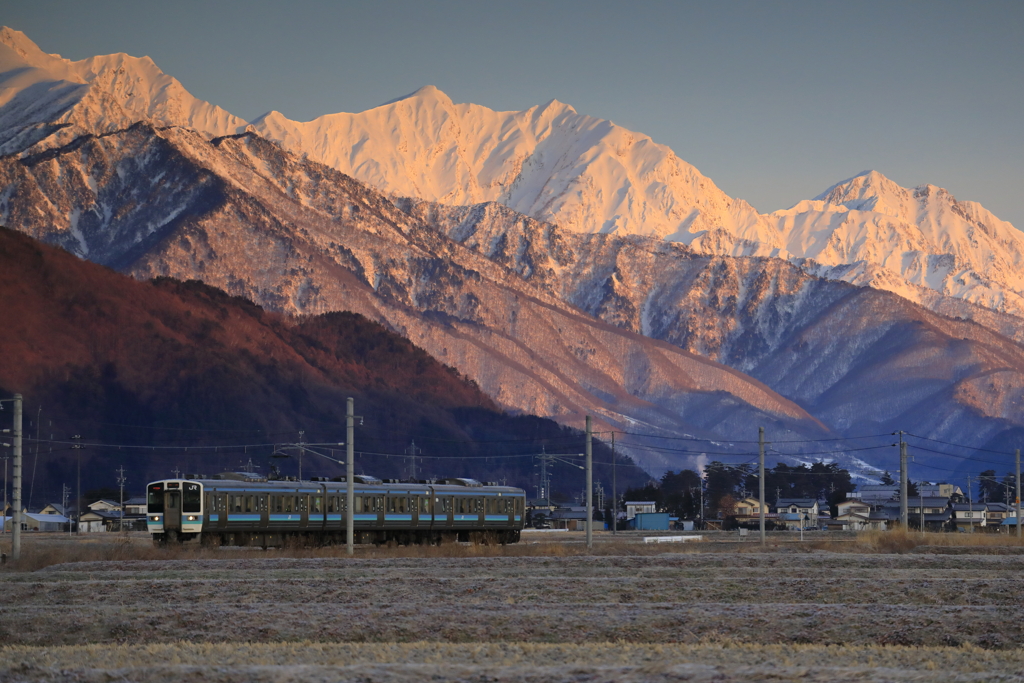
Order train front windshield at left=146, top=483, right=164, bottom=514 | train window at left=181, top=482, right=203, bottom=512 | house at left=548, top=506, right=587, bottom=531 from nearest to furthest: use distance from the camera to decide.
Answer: train window at left=181, top=482, right=203, bottom=512
train front windshield at left=146, top=483, right=164, bottom=514
house at left=548, top=506, right=587, bottom=531

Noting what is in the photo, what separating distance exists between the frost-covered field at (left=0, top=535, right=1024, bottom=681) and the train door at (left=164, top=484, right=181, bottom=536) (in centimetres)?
1866

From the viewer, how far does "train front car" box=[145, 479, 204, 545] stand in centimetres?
6950

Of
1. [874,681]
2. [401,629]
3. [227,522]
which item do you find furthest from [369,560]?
[874,681]

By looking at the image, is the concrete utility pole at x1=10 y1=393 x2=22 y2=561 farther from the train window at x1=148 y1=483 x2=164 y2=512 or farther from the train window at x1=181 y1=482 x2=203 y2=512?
the train window at x1=148 y1=483 x2=164 y2=512

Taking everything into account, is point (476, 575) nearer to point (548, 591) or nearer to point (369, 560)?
point (548, 591)

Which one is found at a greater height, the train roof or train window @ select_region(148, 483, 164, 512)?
the train roof

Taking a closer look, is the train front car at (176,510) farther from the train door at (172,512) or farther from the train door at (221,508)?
the train door at (221,508)

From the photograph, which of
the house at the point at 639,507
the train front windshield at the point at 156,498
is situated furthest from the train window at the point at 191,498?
the house at the point at 639,507

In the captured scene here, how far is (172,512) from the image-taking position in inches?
2766

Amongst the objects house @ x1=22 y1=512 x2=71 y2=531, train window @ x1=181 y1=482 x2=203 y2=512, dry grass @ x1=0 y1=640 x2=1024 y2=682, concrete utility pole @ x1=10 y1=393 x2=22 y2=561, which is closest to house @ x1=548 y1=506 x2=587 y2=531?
house @ x1=22 y1=512 x2=71 y2=531

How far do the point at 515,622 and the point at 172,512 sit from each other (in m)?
43.8

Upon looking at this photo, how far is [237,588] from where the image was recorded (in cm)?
3988

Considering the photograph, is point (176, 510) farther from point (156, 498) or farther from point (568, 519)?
point (568, 519)

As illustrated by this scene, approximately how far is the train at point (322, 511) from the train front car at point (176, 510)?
2.0 inches
